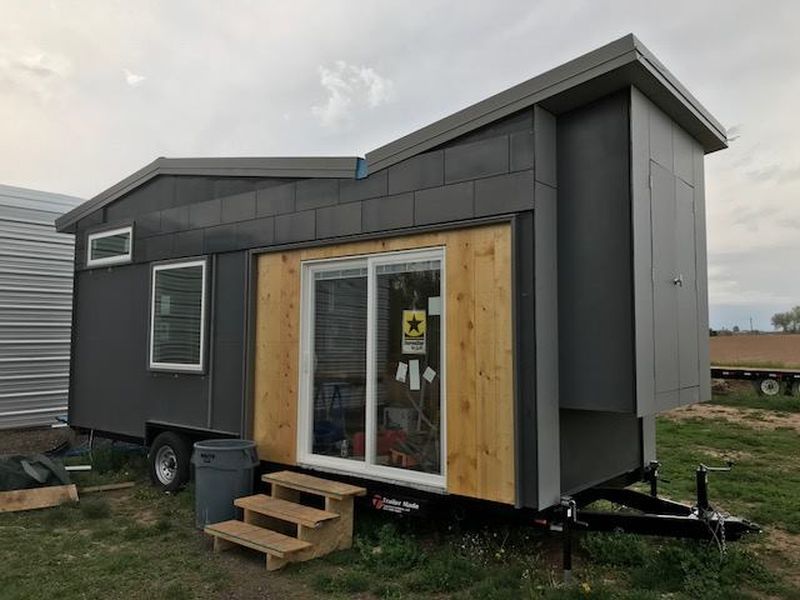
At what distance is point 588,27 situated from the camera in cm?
560

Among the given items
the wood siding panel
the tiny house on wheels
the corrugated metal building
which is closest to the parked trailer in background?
the tiny house on wheels

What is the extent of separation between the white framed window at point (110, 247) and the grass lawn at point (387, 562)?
108 inches

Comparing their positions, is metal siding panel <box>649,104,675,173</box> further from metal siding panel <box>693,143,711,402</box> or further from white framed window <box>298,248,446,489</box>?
white framed window <box>298,248,446,489</box>

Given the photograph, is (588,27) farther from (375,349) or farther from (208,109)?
(208,109)

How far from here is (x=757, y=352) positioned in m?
22.8

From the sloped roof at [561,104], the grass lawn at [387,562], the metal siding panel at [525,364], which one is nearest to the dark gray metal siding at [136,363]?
the grass lawn at [387,562]

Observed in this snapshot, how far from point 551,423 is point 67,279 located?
885 cm

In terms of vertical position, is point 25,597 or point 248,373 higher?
point 248,373

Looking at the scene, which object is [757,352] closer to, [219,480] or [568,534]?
[568,534]

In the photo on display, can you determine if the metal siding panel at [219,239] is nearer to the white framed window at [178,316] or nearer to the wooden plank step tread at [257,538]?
the white framed window at [178,316]

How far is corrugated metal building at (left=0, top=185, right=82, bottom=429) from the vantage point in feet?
29.8

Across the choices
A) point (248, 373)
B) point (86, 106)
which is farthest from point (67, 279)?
point (248, 373)

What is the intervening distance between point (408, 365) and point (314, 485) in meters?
1.12

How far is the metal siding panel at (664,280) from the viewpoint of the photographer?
389 cm
